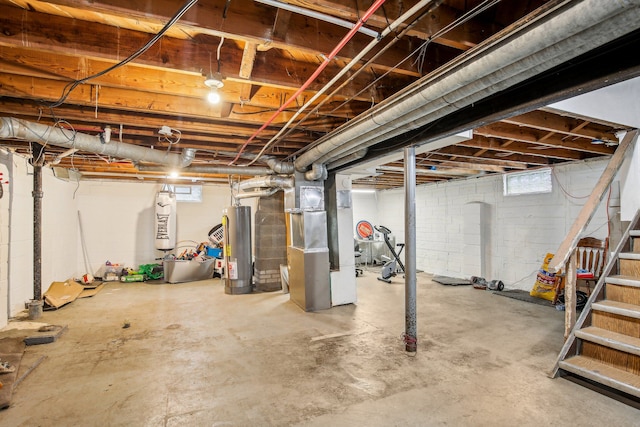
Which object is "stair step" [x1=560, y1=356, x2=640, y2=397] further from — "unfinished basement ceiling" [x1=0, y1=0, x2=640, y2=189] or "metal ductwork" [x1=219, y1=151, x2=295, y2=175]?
"metal ductwork" [x1=219, y1=151, x2=295, y2=175]

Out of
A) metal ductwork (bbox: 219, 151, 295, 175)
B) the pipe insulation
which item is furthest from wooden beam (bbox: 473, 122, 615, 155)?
metal ductwork (bbox: 219, 151, 295, 175)

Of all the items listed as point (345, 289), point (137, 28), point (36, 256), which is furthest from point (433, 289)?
point (36, 256)

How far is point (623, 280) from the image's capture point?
2.47 m

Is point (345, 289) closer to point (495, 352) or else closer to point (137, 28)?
point (495, 352)

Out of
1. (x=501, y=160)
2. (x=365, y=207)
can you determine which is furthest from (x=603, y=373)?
(x=365, y=207)

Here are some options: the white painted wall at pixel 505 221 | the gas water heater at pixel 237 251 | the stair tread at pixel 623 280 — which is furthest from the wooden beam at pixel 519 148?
the gas water heater at pixel 237 251

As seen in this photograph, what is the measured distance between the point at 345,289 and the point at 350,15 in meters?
3.83

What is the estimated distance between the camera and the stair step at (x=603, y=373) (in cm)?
209

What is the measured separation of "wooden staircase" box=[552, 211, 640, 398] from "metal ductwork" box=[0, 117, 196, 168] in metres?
4.26

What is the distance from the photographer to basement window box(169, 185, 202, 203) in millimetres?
7508

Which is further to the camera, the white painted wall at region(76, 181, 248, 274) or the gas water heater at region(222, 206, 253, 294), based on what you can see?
the white painted wall at region(76, 181, 248, 274)

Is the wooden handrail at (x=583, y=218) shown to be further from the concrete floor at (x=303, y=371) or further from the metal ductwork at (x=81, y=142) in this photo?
the metal ductwork at (x=81, y=142)

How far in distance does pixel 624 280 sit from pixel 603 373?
75 centimetres

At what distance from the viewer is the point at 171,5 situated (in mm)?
1566
